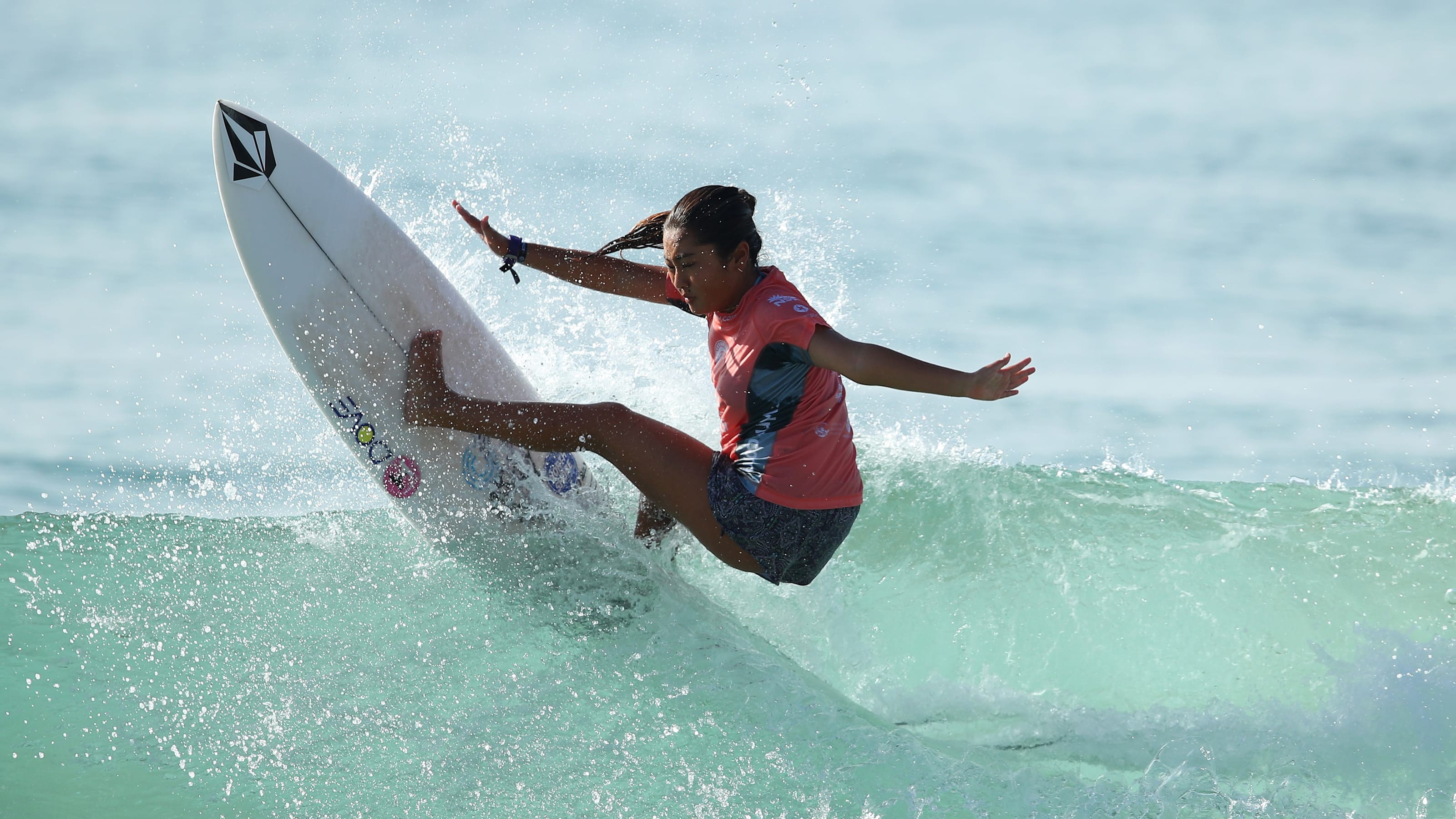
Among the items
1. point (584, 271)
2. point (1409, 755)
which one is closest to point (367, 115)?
point (584, 271)

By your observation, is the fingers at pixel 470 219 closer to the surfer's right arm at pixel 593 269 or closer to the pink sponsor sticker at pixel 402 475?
the surfer's right arm at pixel 593 269

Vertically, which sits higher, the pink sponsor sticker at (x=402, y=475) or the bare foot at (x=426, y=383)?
the bare foot at (x=426, y=383)

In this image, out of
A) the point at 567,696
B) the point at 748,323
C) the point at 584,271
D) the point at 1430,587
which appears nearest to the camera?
the point at 748,323

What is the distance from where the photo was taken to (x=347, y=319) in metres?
4.21

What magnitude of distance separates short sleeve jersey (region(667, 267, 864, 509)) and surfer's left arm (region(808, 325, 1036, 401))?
0.14 meters

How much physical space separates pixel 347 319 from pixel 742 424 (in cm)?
153

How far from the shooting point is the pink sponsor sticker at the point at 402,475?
419 centimetres

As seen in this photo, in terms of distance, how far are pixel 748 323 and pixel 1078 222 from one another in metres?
8.88

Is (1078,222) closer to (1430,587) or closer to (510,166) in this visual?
(510,166)

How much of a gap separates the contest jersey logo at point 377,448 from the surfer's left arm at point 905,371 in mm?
1621

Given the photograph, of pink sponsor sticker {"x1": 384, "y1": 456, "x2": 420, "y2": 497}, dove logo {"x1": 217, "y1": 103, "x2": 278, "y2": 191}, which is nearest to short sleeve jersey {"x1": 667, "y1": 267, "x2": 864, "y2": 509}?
pink sponsor sticker {"x1": 384, "y1": 456, "x2": 420, "y2": 497}

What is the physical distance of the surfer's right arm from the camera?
4125 millimetres

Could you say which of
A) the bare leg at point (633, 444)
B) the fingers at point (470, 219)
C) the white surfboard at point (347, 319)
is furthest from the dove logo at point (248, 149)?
the bare leg at point (633, 444)

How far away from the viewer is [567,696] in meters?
3.77
